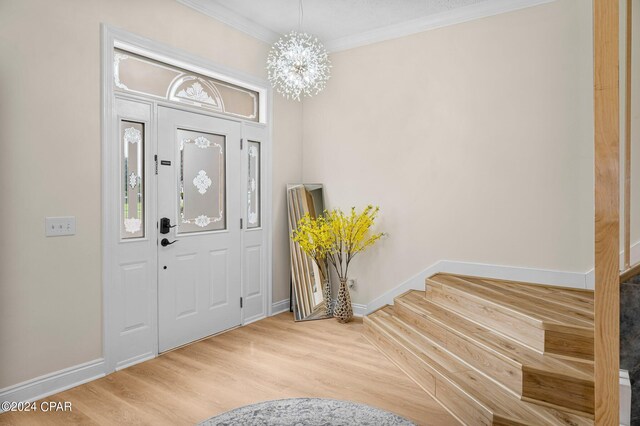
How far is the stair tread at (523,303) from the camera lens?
2.50m

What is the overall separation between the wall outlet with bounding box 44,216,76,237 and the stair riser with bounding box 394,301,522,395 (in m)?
2.78

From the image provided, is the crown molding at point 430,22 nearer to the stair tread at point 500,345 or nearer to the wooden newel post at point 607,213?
the wooden newel post at point 607,213

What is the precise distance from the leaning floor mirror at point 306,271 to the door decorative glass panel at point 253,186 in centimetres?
43

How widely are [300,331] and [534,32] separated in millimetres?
3511

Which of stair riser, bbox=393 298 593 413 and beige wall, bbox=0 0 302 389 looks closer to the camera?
stair riser, bbox=393 298 593 413

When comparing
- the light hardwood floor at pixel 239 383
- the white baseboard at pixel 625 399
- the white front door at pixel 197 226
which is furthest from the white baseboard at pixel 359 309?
→ the white baseboard at pixel 625 399

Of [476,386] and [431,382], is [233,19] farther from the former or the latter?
[476,386]

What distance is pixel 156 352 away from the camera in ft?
11.0

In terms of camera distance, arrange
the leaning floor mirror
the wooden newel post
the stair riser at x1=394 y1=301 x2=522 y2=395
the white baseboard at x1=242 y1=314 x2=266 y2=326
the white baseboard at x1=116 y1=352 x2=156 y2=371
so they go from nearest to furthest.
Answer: the wooden newel post, the stair riser at x1=394 y1=301 x2=522 y2=395, the white baseboard at x1=116 y1=352 x2=156 y2=371, the white baseboard at x1=242 y1=314 x2=266 y2=326, the leaning floor mirror

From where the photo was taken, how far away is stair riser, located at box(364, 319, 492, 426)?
233 cm

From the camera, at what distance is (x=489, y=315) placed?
9.78 ft

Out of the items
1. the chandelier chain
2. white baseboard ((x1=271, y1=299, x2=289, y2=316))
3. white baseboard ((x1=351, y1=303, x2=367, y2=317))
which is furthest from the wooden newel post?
white baseboard ((x1=271, y1=299, x2=289, y2=316))

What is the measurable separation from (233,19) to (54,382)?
135 inches

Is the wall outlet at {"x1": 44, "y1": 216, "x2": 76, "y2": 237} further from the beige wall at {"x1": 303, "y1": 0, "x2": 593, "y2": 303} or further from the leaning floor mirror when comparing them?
the beige wall at {"x1": 303, "y1": 0, "x2": 593, "y2": 303}
